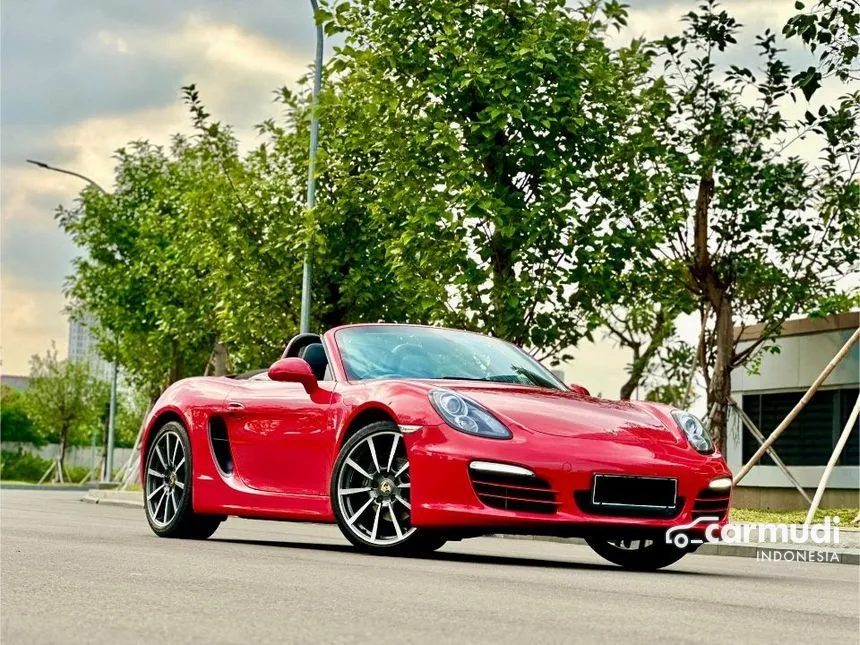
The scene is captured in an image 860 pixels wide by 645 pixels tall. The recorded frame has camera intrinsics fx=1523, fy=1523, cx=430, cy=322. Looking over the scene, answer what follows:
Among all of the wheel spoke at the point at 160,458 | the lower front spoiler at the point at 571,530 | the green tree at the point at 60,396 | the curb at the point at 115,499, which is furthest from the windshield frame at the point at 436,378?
the green tree at the point at 60,396

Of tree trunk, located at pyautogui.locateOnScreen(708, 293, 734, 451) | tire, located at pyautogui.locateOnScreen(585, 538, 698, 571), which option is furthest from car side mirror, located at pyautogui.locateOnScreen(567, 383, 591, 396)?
tree trunk, located at pyautogui.locateOnScreen(708, 293, 734, 451)

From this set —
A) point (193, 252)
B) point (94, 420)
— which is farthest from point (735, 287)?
point (94, 420)

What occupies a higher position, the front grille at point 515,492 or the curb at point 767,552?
the front grille at point 515,492

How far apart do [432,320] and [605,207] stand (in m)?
2.65

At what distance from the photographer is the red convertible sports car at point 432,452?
8469mm

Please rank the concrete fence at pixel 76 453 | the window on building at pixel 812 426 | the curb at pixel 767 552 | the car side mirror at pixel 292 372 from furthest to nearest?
the concrete fence at pixel 76 453 → the window on building at pixel 812 426 → the curb at pixel 767 552 → the car side mirror at pixel 292 372

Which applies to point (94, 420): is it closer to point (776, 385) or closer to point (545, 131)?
point (776, 385)

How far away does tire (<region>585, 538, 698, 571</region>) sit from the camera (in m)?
9.27

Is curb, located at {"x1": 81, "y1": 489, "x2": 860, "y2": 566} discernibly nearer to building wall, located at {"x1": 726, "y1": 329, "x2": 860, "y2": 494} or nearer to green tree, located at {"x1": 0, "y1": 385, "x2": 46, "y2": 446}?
building wall, located at {"x1": 726, "y1": 329, "x2": 860, "y2": 494}

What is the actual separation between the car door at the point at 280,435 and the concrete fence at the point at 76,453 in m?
66.9

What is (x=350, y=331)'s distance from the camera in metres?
10.3

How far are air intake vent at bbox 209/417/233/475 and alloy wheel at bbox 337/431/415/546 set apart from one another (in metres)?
1.50

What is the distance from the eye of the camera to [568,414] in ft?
29.0

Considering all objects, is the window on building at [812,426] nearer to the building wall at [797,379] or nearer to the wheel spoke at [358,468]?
the building wall at [797,379]
